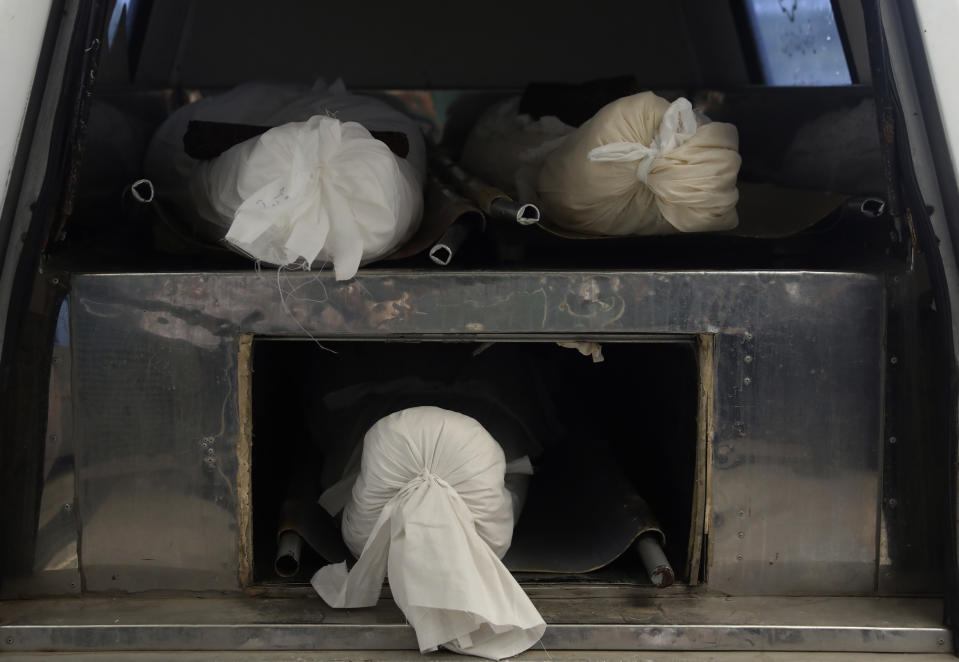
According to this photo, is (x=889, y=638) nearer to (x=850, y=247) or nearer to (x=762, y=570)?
(x=762, y=570)

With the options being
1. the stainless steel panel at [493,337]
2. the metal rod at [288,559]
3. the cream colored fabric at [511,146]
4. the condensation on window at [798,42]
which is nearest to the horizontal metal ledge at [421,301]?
the stainless steel panel at [493,337]

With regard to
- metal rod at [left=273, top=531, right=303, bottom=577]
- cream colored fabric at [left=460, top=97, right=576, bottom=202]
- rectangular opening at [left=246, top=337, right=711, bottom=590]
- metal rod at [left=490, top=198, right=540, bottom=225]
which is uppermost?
cream colored fabric at [left=460, top=97, right=576, bottom=202]

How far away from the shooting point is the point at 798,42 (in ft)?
6.98

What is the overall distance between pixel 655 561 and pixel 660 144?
67 cm

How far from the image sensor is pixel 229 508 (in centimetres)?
129

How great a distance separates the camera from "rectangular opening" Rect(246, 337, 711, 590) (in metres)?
1.42

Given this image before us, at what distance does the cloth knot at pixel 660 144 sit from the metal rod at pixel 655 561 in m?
0.60

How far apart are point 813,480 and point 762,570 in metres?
0.16

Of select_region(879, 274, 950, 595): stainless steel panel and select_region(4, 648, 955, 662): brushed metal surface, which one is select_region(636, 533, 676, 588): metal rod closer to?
select_region(4, 648, 955, 662): brushed metal surface

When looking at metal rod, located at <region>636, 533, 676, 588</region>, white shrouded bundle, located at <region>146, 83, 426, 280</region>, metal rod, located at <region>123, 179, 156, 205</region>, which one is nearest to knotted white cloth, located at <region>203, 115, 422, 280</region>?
white shrouded bundle, located at <region>146, 83, 426, 280</region>

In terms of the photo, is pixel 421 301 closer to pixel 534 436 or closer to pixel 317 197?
pixel 317 197

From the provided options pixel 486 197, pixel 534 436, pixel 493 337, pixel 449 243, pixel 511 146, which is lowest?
pixel 534 436

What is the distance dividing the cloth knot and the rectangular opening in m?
0.31

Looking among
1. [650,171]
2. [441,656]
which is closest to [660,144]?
[650,171]
